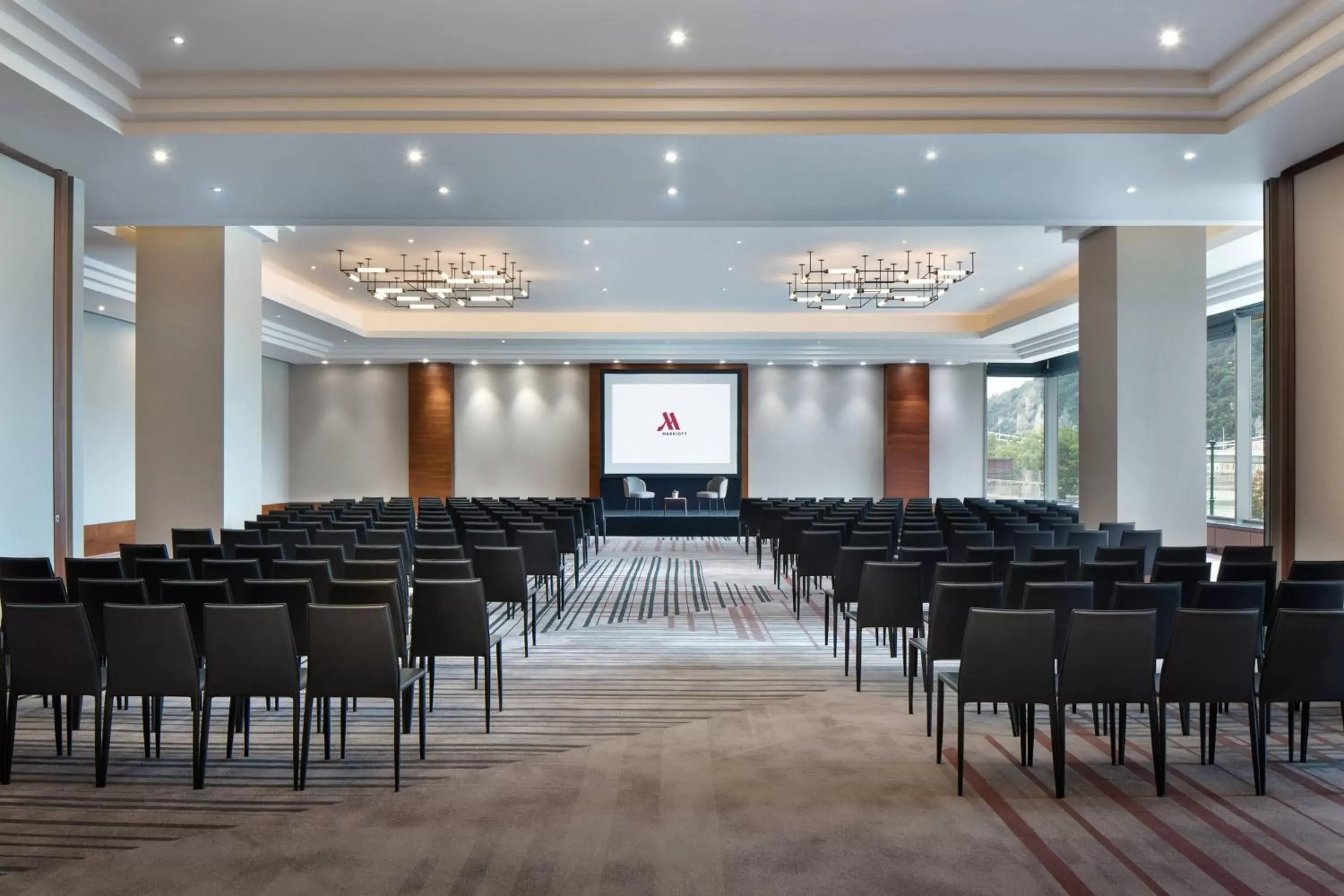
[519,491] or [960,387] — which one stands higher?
[960,387]

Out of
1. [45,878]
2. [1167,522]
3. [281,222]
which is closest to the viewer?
[45,878]

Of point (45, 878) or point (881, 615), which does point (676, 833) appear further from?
point (881, 615)

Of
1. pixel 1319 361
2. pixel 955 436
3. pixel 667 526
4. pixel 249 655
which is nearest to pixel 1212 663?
pixel 249 655

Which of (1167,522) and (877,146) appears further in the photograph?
(1167,522)

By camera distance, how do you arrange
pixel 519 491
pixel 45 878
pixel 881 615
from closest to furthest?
pixel 45 878 → pixel 881 615 → pixel 519 491

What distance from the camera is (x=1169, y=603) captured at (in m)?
4.81

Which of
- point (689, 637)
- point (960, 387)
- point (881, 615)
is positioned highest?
point (960, 387)

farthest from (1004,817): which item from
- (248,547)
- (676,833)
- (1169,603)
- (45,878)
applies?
(248,547)

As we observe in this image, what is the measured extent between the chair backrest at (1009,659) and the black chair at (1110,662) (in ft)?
0.25

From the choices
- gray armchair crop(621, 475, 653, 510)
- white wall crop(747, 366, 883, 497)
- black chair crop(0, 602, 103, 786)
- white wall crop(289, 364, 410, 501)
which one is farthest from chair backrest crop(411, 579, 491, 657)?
white wall crop(289, 364, 410, 501)

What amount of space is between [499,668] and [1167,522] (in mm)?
8574

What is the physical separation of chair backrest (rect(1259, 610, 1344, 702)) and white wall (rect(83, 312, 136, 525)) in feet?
50.7

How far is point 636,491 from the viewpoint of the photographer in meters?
20.5

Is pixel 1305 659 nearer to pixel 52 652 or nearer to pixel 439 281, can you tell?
pixel 52 652
